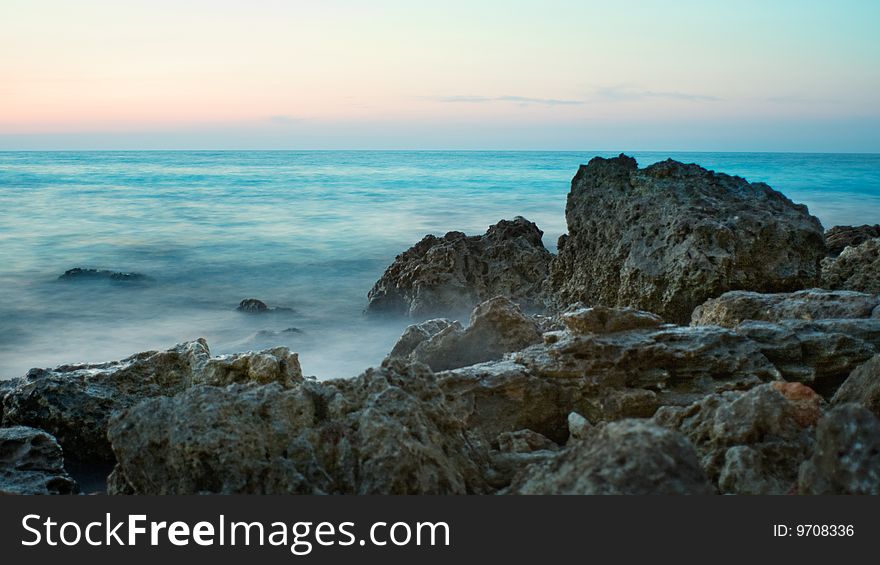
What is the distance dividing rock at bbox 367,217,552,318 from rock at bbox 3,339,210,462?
167 inches

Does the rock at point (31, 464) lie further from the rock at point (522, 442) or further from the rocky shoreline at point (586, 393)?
the rock at point (522, 442)

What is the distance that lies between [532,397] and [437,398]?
1.14m

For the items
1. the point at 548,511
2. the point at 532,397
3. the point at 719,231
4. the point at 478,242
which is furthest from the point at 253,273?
the point at 548,511

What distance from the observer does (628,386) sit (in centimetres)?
431

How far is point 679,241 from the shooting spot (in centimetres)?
646

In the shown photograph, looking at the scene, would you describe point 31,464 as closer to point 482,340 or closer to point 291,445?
point 291,445

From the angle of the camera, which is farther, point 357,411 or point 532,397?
point 532,397

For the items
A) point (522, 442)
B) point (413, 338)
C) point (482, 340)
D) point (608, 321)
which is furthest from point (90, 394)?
point (608, 321)

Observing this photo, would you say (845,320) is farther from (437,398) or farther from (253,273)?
(253,273)

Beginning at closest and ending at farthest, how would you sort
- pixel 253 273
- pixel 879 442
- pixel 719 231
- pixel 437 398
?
pixel 879 442 → pixel 437 398 → pixel 719 231 → pixel 253 273

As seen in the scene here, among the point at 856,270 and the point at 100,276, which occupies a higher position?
the point at 856,270

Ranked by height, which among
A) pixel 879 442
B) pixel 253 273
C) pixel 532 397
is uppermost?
pixel 879 442

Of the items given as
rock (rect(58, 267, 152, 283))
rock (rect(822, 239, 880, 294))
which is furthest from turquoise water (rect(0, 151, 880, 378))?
rock (rect(822, 239, 880, 294))

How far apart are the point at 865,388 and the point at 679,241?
124 inches
